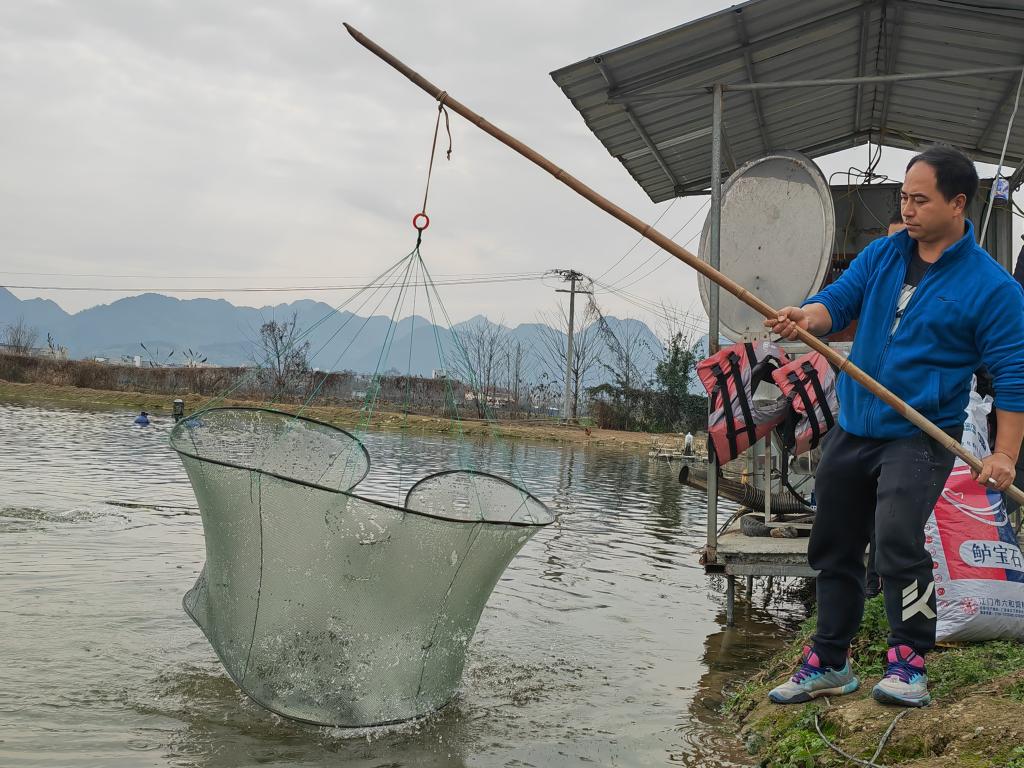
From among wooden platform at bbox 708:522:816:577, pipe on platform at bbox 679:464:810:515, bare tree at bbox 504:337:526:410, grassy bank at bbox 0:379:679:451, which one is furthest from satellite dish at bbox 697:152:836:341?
bare tree at bbox 504:337:526:410

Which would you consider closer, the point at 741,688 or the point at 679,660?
the point at 741,688

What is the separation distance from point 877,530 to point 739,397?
9.71 ft

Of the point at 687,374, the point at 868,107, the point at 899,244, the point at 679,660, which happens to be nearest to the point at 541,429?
the point at 687,374

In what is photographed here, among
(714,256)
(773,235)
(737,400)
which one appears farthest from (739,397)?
(773,235)

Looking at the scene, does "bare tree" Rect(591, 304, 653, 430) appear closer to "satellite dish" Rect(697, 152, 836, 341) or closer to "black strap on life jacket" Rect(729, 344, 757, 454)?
"satellite dish" Rect(697, 152, 836, 341)

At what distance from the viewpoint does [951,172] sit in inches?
135

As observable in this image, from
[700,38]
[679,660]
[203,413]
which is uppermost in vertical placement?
[700,38]

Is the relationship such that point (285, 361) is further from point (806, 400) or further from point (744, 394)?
point (806, 400)

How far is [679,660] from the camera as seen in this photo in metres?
5.96

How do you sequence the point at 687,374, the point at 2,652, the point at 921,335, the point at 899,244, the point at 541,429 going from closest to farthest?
the point at 921,335, the point at 899,244, the point at 2,652, the point at 541,429, the point at 687,374

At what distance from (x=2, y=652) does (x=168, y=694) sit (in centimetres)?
124

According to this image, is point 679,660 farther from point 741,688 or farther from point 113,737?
point 113,737

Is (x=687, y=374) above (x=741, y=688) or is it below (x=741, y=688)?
above

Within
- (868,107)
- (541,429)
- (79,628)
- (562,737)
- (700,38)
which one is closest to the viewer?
(562,737)
